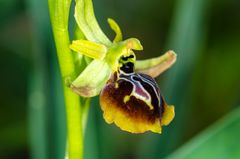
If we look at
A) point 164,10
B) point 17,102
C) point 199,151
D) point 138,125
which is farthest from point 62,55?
point 164,10

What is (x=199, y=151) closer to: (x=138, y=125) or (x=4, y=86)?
(x=138, y=125)

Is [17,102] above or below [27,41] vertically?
below

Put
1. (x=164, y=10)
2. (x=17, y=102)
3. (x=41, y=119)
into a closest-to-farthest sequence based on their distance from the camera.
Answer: (x=41, y=119) → (x=17, y=102) → (x=164, y=10)

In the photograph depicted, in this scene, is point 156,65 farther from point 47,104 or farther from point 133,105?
point 47,104

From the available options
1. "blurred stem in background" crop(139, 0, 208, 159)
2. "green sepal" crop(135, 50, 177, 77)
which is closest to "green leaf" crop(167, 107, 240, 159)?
"green sepal" crop(135, 50, 177, 77)

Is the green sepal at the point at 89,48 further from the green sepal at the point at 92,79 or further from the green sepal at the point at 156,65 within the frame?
the green sepal at the point at 156,65

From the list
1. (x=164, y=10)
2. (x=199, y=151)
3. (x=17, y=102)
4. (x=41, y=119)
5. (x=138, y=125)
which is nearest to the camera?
(x=138, y=125)

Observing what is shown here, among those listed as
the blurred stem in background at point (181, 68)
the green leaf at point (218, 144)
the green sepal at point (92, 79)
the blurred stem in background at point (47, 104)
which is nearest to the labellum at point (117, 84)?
the green sepal at point (92, 79)

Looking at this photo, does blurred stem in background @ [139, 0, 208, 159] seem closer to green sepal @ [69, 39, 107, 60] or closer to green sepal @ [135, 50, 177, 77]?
green sepal @ [135, 50, 177, 77]
